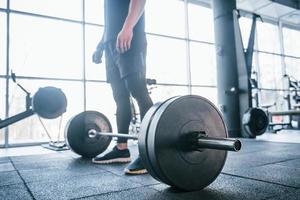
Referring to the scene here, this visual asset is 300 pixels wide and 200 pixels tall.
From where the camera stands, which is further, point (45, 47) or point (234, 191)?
→ point (45, 47)

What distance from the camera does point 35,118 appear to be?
418 cm

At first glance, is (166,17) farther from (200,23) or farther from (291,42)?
(291,42)

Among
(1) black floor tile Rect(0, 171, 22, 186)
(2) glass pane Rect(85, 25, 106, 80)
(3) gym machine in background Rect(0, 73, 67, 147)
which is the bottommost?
(1) black floor tile Rect(0, 171, 22, 186)

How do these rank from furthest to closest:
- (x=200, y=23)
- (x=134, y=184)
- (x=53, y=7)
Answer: (x=200, y=23), (x=53, y=7), (x=134, y=184)

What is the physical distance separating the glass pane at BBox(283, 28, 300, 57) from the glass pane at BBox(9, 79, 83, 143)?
5.88 metres


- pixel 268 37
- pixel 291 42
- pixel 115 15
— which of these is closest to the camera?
pixel 115 15

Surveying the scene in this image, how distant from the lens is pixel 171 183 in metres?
0.80

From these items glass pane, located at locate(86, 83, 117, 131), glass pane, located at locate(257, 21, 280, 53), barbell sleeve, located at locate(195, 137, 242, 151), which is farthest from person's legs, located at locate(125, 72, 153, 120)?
glass pane, located at locate(257, 21, 280, 53)

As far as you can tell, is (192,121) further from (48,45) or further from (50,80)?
(48,45)

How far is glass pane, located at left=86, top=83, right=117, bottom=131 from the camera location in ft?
13.7

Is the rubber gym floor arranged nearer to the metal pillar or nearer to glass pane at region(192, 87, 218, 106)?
the metal pillar

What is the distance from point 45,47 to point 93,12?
1.03 m

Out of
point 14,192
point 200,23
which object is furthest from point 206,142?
point 200,23

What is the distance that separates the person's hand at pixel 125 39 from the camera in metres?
1.14
